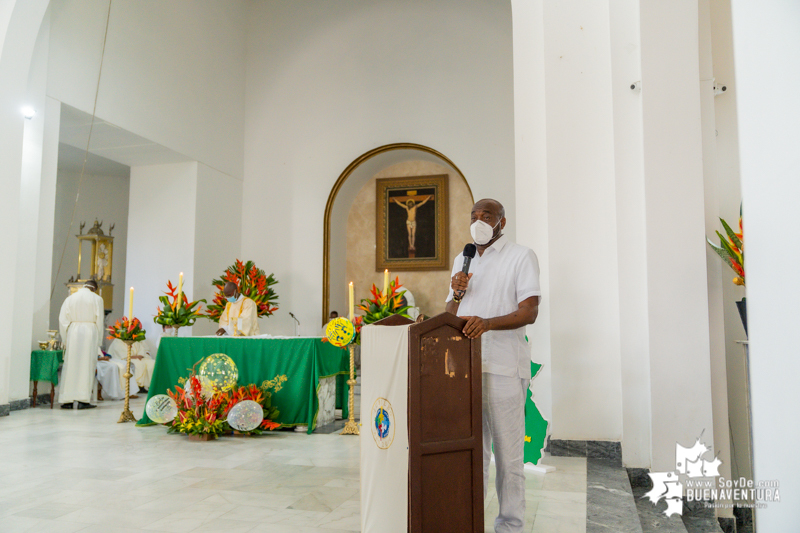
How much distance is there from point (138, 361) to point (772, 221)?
9.77 meters

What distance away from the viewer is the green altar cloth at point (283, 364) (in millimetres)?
5773

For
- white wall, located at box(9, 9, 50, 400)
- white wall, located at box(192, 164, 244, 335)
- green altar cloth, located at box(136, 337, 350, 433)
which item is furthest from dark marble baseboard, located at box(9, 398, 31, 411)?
white wall, located at box(192, 164, 244, 335)

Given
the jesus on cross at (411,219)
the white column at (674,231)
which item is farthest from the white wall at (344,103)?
the white column at (674,231)

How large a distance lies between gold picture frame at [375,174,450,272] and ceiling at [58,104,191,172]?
3.89 metres

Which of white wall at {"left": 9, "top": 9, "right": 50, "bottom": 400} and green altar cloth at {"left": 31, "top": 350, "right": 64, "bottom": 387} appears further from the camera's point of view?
green altar cloth at {"left": 31, "top": 350, "right": 64, "bottom": 387}

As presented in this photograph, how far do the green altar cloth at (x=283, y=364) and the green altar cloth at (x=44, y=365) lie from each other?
7.79 feet

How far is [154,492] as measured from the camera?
140 inches

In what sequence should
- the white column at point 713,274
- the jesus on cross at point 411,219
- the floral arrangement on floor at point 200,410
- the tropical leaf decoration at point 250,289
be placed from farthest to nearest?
1. the jesus on cross at point 411,219
2. the tropical leaf decoration at point 250,289
3. the floral arrangement on floor at point 200,410
4. the white column at point 713,274

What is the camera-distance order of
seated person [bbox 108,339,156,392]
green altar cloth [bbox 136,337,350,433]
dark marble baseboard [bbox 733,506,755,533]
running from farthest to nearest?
seated person [bbox 108,339,156,392], green altar cloth [bbox 136,337,350,433], dark marble baseboard [bbox 733,506,755,533]

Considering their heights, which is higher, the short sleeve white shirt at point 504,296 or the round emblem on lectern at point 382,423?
the short sleeve white shirt at point 504,296

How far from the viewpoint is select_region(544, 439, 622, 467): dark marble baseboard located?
4371 mm

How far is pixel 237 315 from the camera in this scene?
7020 mm

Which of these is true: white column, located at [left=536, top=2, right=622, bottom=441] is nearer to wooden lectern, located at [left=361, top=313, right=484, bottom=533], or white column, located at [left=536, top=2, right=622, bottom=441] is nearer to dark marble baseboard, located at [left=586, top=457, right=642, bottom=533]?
dark marble baseboard, located at [left=586, top=457, right=642, bottom=533]

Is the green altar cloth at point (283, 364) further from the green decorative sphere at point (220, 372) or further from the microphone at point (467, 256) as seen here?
the microphone at point (467, 256)
